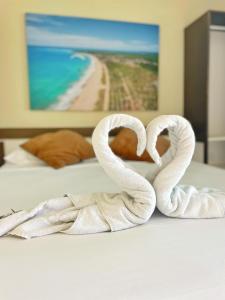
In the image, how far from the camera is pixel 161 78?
2.69 meters

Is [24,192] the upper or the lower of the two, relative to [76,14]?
lower

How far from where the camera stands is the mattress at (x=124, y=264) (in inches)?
19.6

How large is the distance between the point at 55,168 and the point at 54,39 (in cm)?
121

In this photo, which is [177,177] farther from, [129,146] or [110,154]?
[129,146]

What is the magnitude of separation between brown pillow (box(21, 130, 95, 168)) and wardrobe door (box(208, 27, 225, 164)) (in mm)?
1187

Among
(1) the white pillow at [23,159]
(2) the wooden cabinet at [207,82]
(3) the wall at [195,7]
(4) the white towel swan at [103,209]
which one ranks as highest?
(3) the wall at [195,7]

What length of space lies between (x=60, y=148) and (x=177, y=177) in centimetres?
132

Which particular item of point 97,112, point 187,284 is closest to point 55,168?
point 97,112

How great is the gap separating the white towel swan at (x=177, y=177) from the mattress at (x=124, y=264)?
1.4 inches

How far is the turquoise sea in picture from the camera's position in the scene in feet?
7.65

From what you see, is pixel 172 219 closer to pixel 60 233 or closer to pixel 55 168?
pixel 60 233

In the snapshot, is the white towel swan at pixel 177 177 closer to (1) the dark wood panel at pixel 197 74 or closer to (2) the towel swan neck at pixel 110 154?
(2) the towel swan neck at pixel 110 154

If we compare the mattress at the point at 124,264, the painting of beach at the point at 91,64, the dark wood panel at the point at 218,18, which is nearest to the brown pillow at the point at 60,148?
the painting of beach at the point at 91,64

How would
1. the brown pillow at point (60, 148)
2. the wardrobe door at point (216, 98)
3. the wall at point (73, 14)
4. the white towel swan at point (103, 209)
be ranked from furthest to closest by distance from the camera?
the wardrobe door at point (216, 98) < the wall at point (73, 14) < the brown pillow at point (60, 148) < the white towel swan at point (103, 209)
